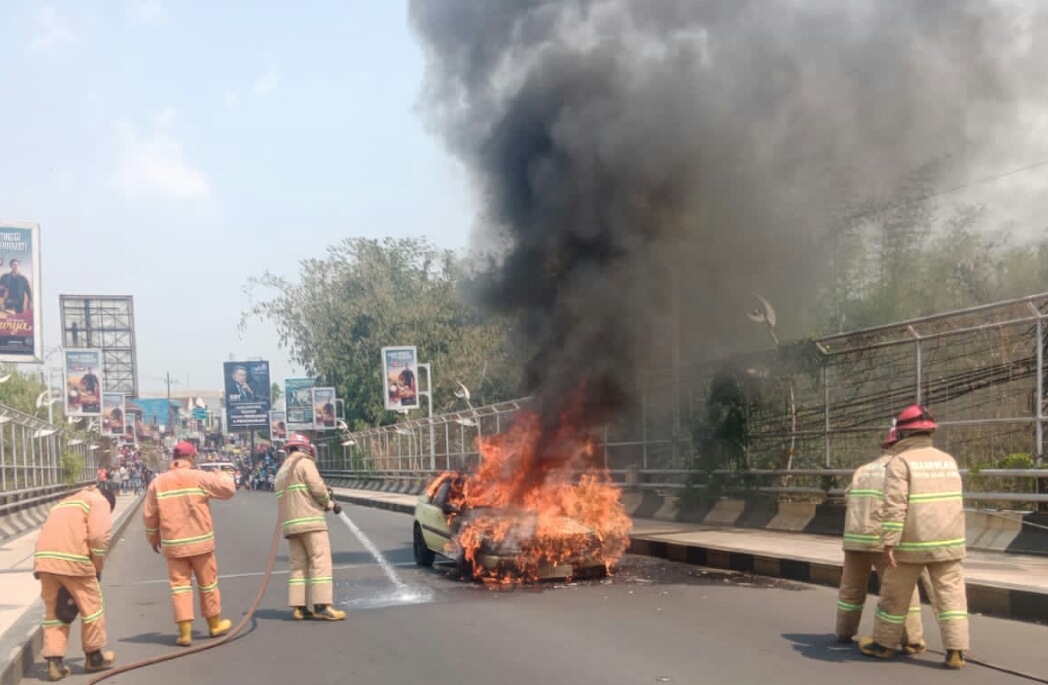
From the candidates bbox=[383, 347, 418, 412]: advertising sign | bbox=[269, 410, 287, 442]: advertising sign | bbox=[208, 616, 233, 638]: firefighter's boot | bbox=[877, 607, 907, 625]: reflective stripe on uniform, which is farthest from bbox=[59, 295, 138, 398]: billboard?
bbox=[877, 607, 907, 625]: reflective stripe on uniform

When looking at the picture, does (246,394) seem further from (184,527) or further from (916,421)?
(916,421)

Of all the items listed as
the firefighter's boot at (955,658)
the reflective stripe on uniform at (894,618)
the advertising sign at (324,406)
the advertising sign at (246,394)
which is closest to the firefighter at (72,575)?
the reflective stripe on uniform at (894,618)

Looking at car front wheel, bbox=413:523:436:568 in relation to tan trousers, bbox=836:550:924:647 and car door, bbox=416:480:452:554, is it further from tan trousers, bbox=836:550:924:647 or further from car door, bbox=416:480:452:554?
tan trousers, bbox=836:550:924:647

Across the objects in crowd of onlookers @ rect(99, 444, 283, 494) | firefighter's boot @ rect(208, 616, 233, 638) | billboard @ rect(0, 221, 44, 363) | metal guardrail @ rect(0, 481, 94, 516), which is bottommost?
crowd of onlookers @ rect(99, 444, 283, 494)

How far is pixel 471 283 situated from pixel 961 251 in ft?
51.4

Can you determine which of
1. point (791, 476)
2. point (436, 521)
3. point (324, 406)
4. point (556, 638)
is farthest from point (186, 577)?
point (324, 406)

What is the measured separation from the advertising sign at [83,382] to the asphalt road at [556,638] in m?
34.5

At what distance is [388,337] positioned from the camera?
2197 inches

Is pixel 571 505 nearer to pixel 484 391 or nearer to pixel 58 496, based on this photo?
pixel 58 496

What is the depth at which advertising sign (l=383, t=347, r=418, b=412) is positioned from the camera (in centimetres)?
3766

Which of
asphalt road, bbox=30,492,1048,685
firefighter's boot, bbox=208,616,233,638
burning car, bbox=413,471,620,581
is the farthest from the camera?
burning car, bbox=413,471,620,581

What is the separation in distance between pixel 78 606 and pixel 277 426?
65446 millimetres

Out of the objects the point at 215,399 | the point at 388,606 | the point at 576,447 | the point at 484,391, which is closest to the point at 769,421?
the point at 576,447

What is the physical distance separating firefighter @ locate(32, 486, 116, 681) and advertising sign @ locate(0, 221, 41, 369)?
337 inches
